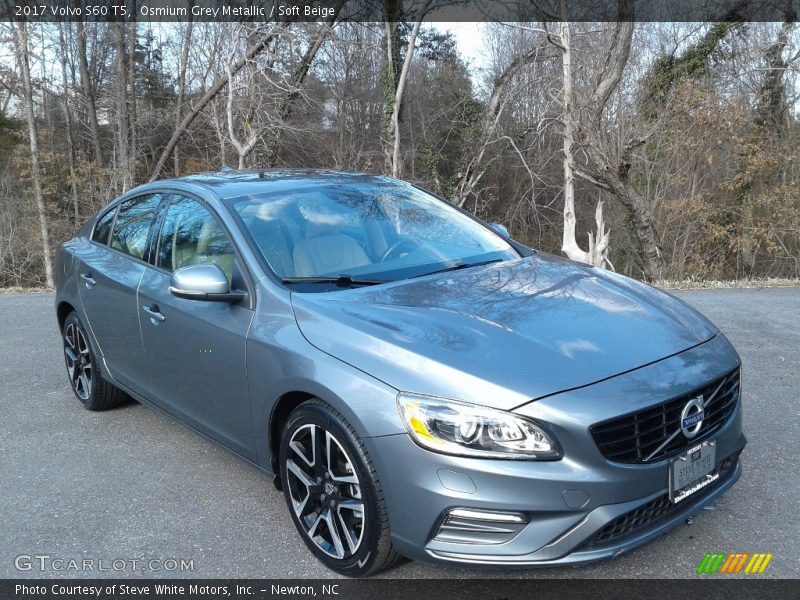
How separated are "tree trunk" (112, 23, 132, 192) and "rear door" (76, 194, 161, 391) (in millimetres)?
20308

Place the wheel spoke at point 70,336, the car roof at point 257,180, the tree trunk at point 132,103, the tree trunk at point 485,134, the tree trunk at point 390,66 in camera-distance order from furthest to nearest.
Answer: the tree trunk at point 132,103, the tree trunk at point 485,134, the tree trunk at point 390,66, the wheel spoke at point 70,336, the car roof at point 257,180

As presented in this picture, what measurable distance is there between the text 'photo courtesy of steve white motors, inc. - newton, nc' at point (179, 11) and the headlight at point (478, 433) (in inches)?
557

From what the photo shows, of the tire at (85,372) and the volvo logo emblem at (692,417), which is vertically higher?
the volvo logo emblem at (692,417)

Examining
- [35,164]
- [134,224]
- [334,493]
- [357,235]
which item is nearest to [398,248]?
[357,235]

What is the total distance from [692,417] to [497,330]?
2.62 ft

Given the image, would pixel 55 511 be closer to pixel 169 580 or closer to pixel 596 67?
pixel 169 580

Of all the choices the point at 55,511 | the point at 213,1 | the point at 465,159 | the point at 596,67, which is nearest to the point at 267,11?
the point at 213,1

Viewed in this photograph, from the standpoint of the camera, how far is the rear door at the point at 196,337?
3457 mm

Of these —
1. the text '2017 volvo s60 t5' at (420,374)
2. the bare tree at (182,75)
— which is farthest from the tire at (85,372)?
the bare tree at (182,75)

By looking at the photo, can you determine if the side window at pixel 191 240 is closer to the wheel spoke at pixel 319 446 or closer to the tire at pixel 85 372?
the wheel spoke at pixel 319 446

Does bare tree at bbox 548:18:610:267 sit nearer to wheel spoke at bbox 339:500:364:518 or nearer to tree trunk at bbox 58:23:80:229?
wheel spoke at bbox 339:500:364:518

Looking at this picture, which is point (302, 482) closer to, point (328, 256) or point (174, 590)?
point (174, 590)

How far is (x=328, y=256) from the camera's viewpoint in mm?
3664

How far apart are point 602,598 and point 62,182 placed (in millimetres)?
27353
